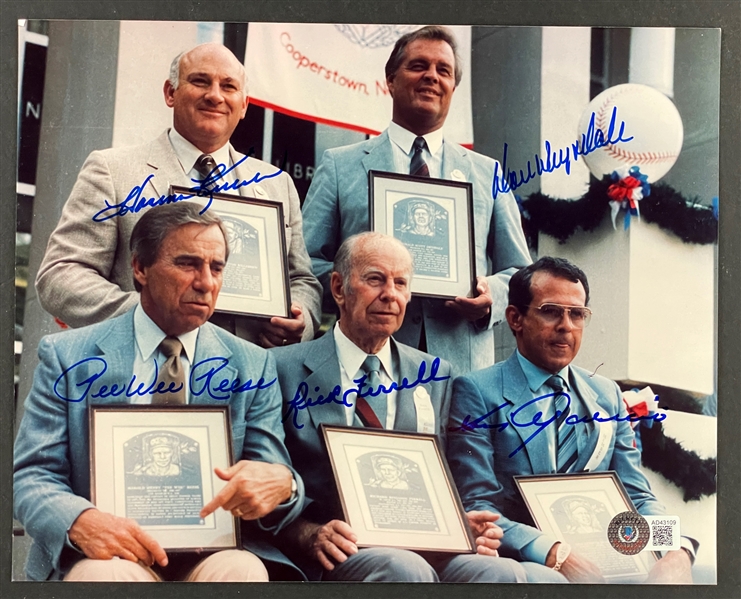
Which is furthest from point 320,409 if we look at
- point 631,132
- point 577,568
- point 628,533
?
point 631,132

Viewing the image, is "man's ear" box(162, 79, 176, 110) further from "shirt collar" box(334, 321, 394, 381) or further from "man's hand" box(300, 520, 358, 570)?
"man's hand" box(300, 520, 358, 570)

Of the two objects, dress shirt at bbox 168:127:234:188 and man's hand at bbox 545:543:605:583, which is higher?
dress shirt at bbox 168:127:234:188

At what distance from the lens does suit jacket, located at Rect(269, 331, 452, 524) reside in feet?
11.5

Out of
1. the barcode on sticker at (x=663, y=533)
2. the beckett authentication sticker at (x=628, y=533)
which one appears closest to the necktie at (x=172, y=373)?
the beckett authentication sticker at (x=628, y=533)

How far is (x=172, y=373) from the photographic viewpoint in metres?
3.50

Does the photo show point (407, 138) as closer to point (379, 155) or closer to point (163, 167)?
point (379, 155)

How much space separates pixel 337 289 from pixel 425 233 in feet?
1.30

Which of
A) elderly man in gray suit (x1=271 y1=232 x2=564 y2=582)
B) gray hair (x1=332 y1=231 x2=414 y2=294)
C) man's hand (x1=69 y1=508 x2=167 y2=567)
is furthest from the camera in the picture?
gray hair (x1=332 y1=231 x2=414 y2=294)

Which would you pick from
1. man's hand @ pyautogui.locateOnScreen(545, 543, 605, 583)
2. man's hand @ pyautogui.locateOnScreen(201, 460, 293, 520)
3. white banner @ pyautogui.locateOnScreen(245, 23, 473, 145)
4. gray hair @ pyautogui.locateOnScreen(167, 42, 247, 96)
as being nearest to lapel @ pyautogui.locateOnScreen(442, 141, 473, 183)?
white banner @ pyautogui.locateOnScreen(245, 23, 473, 145)

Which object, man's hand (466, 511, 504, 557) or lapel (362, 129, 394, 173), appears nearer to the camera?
man's hand (466, 511, 504, 557)

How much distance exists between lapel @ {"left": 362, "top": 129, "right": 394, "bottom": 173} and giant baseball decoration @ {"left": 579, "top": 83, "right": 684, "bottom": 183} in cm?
75

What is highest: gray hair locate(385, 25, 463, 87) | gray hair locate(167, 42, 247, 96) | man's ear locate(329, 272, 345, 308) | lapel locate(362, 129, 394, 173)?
gray hair locate(385, 25, 463, 87)
